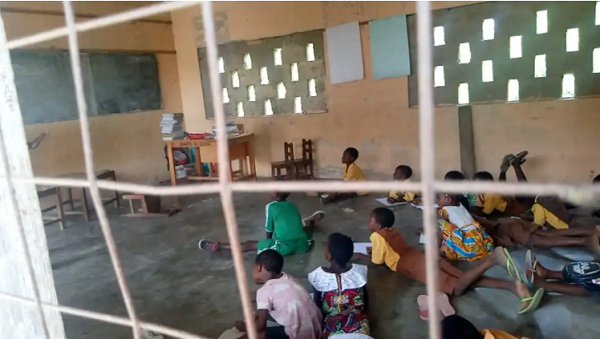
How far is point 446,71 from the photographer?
4727 millimetres

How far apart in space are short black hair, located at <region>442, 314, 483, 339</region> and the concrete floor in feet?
2.21

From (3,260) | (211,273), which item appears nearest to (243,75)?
(211,273)

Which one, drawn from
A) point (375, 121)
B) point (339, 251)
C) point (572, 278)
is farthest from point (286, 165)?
point (572, 278)

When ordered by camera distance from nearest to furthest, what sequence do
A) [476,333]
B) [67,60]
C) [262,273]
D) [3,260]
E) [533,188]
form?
[533,188], [3,260], [476,333], [262,273], [67,60]

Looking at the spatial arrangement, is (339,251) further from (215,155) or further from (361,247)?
(215,155)

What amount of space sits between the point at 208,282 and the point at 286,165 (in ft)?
8.00

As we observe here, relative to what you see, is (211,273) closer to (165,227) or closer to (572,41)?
(165,227)

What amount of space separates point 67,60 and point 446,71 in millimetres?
4100

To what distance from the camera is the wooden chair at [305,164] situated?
5.50m

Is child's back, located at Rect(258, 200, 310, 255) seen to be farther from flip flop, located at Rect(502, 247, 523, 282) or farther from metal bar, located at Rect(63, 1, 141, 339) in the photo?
metal bar, located at Rect(63, 1, 141, 339)

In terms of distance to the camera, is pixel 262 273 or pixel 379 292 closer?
pixel 262 273

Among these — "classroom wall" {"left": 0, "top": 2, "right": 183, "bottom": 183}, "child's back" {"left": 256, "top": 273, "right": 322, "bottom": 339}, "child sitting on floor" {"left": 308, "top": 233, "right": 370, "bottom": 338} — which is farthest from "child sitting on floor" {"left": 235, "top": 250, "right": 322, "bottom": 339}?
"classroom wall" {"left": 0, "top": 2, "right": 183, "bottom": 183}

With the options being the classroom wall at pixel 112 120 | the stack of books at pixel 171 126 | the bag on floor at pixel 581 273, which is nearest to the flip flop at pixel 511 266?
the bag on floor at pixel 581 273

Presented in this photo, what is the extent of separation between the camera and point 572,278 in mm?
2475
